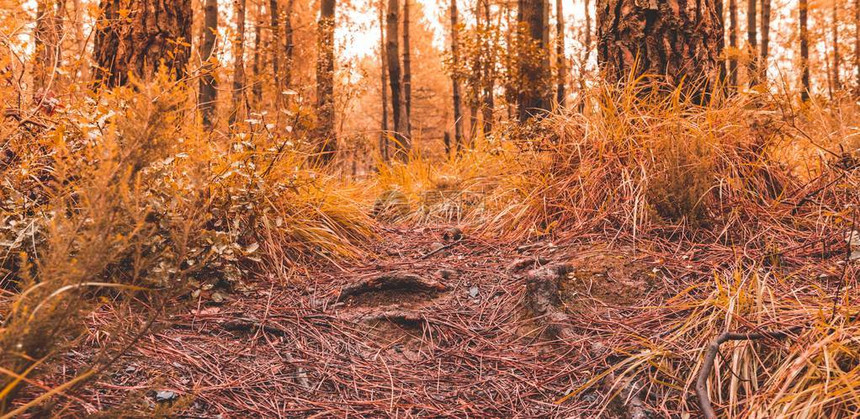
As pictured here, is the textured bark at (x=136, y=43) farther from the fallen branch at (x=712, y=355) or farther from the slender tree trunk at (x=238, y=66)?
the fallen branch at (x=712, y=355)

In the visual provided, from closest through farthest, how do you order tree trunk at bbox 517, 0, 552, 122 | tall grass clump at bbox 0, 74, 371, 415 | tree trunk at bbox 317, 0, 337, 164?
tall grass clump at bbox 0, 74, 371, 415
tree trunk at bbox 517, 0, 552, 122
tree trunk at bbox 317, 0, 337, 164

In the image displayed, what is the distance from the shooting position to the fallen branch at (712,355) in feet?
4.38

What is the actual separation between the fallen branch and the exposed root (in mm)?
1297

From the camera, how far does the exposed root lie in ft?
8.06

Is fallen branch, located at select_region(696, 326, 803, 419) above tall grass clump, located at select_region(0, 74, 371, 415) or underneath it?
underneath

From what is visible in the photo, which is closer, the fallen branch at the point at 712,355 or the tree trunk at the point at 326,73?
the fallen branch at the point at 712,355

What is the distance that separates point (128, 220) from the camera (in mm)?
1278

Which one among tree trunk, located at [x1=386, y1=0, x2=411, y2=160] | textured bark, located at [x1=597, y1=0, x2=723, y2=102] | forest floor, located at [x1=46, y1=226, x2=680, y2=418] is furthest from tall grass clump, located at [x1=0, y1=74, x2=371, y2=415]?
tree trunk, located at [x1=386, y1=0, x2=411, y2=160]

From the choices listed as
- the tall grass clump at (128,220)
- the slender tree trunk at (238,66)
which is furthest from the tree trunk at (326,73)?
the tall grass clump at (128,220)

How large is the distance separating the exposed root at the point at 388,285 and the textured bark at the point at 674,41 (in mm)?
1797

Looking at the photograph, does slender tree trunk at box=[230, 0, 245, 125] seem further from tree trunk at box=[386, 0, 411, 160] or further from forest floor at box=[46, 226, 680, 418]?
tree trunk at box=[386, 0, 411, 160]

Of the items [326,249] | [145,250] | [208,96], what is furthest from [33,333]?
[208,96]

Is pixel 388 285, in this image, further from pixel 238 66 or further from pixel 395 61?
pixel 395 61

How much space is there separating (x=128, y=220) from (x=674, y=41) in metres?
3.21
